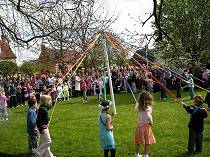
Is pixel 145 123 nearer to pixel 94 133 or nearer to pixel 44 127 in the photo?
pixel 44 127

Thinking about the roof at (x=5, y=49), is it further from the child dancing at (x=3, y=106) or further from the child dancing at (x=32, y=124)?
the child dancing at (x=3, y=106)

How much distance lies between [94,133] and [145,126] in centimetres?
325

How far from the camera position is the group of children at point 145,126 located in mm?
7652

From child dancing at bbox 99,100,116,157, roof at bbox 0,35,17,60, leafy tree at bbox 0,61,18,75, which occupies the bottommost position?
child dancing at bbox 99,100,116,157

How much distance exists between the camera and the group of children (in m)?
7.65

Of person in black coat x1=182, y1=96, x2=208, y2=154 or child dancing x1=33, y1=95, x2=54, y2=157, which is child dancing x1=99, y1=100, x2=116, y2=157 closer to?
child dancing x1=33, y1=95, x2=54, y2=157

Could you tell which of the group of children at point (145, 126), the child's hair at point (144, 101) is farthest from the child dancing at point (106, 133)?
the child's hair at point (144, 101)

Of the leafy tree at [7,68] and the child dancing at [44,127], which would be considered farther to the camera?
the leafy tree at [7,68]

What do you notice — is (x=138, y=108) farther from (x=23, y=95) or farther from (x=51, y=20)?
(x=23, y=95)

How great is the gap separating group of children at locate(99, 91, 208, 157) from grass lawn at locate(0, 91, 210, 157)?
374mm

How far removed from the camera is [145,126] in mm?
7906

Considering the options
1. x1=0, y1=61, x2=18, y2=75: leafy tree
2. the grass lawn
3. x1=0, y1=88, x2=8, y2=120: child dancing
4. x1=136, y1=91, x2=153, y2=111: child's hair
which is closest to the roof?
the grass lawn

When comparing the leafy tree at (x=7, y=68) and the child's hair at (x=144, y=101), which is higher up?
the leafy tree at (x=7, y=68)

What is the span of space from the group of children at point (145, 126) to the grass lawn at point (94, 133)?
0.37 m
